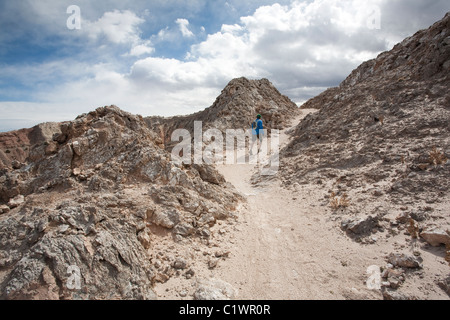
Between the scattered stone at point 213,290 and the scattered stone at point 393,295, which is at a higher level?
the scattered stone at point 393,295

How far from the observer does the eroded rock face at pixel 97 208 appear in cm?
324

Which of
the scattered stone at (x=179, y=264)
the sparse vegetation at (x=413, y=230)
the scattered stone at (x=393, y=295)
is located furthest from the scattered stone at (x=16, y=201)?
the sparse vegetation at (x=413, y=230)

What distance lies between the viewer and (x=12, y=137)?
5059 centimetres

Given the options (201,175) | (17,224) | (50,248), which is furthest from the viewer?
(201,175)

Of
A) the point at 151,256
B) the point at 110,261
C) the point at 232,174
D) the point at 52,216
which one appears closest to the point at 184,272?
the point at 151,256

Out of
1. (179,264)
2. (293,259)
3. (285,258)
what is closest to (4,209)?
(179,264)

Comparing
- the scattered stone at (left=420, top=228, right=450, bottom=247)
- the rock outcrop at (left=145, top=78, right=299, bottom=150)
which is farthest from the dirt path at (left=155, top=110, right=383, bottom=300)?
the rock outcrop at (left=145, top=78, right=299, bottom=150)

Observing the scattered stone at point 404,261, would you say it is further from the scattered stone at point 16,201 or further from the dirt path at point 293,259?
the scattered stone at point 16,201

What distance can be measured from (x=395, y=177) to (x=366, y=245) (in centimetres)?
263

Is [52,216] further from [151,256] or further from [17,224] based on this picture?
[151,256]

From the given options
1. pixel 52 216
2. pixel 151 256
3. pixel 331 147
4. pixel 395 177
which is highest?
pixel 331 147

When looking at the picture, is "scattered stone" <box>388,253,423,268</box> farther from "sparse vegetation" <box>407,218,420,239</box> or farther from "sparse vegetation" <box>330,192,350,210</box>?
"sparse vegetation" <box>330,192,350,210</box>

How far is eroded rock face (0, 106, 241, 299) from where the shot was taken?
10.6 ft

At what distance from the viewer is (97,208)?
4074mm
